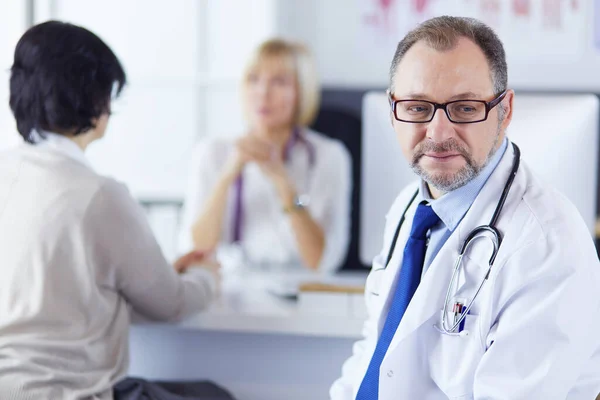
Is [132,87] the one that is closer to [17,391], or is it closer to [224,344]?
[224,344]

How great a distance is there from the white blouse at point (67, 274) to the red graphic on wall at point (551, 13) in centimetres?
244

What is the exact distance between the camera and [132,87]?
3645 millimetres

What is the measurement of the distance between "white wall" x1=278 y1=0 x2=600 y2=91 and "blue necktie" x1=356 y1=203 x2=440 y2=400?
212 centimetres

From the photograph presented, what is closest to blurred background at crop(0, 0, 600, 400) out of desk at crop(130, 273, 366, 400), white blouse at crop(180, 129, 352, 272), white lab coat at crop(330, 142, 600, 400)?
white blouse at crop(180, 129, 352, 272)

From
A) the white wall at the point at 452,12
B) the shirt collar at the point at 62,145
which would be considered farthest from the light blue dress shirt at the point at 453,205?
the white wall at the point at 452,12

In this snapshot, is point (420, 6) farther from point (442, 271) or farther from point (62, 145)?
point (442, 271)

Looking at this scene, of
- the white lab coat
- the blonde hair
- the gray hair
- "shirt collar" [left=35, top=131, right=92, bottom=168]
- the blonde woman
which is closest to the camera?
the white lab coat

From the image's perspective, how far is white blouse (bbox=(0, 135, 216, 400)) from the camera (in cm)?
156

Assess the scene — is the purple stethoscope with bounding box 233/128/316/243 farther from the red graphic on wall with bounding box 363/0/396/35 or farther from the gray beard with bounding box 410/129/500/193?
the gray beard with bounding box 410/129/500/193

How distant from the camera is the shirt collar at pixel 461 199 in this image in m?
1.36

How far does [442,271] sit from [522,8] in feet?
8.18

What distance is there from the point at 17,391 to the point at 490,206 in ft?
3.14

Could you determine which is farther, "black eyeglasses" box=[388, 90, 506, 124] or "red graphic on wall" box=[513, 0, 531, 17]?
"red graphic on wall" box=[513, 0, 531, 17]

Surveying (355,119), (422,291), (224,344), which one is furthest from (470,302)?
(355,119)
